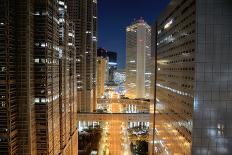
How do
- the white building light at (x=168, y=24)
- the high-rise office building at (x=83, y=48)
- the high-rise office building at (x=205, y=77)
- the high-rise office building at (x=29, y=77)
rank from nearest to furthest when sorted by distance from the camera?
the high-rise office building at (x=205, y=77)
the high-rise office building at (x=29, y=77)
the white building light at (x=168, y=24)
the high-rise office building at (x=83, y=48)

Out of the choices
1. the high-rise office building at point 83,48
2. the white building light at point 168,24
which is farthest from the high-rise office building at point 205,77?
the high-rise office building at point 83,48

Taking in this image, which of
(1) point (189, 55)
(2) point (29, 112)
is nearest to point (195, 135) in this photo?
(1) point (189, 55)

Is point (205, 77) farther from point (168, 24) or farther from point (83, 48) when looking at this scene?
point (83, 48)

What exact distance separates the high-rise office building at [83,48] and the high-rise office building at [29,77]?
218 feet

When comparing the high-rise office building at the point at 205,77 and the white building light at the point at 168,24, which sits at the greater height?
the white building light at the point at 168,24

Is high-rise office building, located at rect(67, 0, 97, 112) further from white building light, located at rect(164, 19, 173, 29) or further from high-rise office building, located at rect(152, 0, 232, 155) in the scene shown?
high-rise office building, located at rect(152, 0, 232, 155)

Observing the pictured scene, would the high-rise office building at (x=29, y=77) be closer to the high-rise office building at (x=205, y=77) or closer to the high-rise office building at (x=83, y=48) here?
the high-rise office building at (x=205, y=77)

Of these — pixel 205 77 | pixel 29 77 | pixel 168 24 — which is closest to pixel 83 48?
pixel 168 24

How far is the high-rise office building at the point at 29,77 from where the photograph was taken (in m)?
52.1

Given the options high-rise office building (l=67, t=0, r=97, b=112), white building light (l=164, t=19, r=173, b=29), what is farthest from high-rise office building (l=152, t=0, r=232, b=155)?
high-rise office building (l=67, t=0, r=97, b=112)

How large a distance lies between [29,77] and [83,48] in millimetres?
80081

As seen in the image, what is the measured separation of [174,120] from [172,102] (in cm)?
407

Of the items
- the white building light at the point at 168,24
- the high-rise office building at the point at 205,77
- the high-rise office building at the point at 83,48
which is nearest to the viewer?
the high-rise office building at the point at 205,77

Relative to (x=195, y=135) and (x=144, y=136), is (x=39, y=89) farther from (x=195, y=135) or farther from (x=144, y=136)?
(x=144, y=136)
